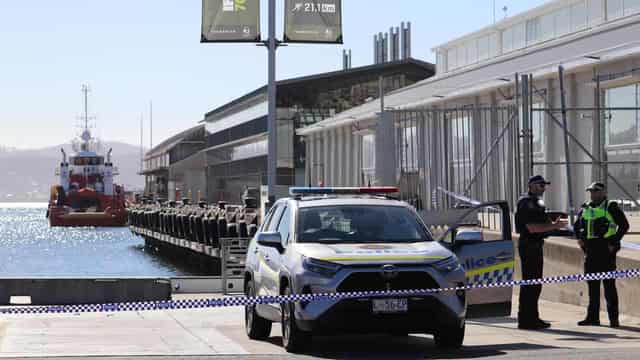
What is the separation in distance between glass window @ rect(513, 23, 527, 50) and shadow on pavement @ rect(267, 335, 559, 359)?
1581 inches

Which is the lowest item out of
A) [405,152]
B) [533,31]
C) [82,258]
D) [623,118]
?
[82,258]

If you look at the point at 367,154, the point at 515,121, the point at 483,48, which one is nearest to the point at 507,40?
the point at 483,48

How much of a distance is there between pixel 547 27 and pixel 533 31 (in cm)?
133

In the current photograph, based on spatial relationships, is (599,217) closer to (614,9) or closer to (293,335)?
(293,335)

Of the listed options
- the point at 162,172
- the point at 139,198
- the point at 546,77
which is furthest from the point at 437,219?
the point at 162,172

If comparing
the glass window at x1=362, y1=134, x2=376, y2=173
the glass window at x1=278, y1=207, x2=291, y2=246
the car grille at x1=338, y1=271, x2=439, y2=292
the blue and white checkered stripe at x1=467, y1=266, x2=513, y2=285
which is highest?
the glass window at x1=362, y1=134, x2=376, y2=173

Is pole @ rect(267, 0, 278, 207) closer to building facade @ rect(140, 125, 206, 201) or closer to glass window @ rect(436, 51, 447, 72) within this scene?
glass window @ rect(436, 51, 447, 72)

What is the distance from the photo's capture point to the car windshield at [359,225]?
1302 cm

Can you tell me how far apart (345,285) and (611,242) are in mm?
4016

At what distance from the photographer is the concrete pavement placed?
41.3 ft

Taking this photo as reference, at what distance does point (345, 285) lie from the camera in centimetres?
1198

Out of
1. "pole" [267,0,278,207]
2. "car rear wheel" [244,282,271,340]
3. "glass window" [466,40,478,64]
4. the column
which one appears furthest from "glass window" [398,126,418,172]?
"glass window" [466,40,478,64]

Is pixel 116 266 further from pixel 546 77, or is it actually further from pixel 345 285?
pixel 345 285

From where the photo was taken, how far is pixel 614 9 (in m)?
43.9
